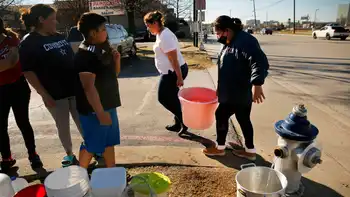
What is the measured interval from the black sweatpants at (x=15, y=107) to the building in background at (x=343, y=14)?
70.4 m

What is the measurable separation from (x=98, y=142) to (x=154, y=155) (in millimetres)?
1163

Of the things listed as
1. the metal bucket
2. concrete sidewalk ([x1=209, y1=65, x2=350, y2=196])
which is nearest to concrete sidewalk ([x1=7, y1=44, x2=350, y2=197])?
concrete sidewalk ([x1=209, y1=65, x2=350, y2=196])

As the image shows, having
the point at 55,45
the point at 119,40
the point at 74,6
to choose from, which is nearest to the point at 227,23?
the point at 55,45

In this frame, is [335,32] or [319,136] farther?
[335,32]

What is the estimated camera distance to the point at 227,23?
9.96 ft

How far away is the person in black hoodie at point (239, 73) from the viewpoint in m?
2.84

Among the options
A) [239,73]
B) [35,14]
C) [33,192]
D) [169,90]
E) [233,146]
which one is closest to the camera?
[33,192]

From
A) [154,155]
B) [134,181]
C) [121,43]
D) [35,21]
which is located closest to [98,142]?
[134,181]

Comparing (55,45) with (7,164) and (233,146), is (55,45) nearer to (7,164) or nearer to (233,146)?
(7,164)

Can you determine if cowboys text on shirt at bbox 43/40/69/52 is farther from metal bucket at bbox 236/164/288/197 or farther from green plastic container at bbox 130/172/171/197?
metal bucket at bbox 236/164/288/197

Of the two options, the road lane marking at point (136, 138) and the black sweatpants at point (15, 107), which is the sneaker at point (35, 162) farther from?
the road lane marking at point (136, 138)

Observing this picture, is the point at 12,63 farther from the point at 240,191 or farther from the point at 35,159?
the point at 240,191

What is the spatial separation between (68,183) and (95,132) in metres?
0.64

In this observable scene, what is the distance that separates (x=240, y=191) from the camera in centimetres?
212
